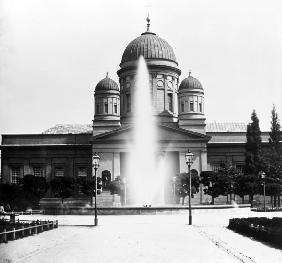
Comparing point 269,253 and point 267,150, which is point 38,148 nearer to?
point 267,150

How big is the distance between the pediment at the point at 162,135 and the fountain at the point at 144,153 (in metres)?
0.77

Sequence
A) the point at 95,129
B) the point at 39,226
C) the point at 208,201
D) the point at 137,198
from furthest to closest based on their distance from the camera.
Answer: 1. the point at 95,129
2. the point at 208,201
3. the point at 137,198
4. the point at 39,226

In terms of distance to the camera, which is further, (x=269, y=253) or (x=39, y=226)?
(x=39, y=226)

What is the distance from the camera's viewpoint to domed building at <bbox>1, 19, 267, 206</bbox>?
6506cm

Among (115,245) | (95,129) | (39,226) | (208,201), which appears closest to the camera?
(115,245)

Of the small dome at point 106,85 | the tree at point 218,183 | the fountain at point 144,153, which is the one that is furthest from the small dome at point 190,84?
the tree at point 218,183

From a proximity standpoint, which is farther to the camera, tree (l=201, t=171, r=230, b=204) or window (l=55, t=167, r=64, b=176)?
window (l=55, t=167, r=64, b=176)

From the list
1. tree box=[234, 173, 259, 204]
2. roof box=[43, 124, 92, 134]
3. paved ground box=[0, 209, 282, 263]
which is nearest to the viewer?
paved ground box=[0, 209, 282, 263]

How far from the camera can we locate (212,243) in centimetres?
1891

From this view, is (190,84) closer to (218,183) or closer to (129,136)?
(129,136)

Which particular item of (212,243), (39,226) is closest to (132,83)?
(39,226)

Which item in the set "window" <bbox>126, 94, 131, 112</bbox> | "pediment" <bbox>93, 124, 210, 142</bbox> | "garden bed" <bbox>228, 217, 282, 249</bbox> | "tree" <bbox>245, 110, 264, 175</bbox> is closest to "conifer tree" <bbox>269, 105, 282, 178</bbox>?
"tree" <bbox>245, 110, 264, 175</bbox>

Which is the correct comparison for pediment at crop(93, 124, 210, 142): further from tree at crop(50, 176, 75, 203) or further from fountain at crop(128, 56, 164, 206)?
tree at crop(50, 176, 75, 203)

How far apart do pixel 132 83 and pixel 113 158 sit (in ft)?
38.5
